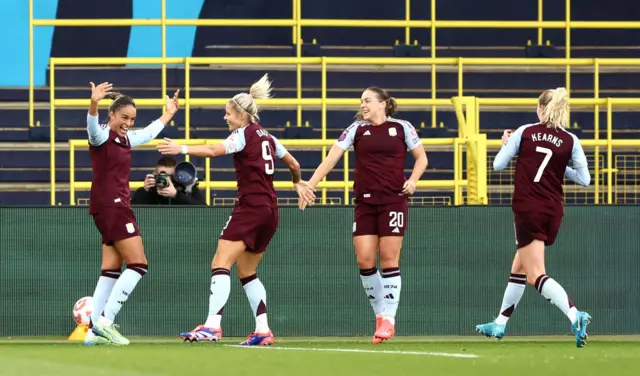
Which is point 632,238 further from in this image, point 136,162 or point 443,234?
point 136,162

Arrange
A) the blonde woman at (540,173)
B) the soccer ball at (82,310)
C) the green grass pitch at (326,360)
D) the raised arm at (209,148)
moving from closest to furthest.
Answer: the green grass pitch at (326,360)
the raised arm at (209,148)
the blonde woman at (540,173)
the soccer ball at (82,310)

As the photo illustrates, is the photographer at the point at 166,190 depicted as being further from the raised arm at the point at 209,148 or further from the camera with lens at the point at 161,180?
the raised arm at the point at 209,148

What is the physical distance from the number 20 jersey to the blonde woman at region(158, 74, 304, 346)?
5.85 ft

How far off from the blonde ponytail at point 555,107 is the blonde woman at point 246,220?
196cm

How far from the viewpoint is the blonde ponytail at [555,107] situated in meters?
10.4

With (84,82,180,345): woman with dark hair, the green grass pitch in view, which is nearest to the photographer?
(84,82,180,345): woman with dark hair

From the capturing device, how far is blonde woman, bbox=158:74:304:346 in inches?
411

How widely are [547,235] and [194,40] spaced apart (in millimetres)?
10227

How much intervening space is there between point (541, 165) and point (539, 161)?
3cm

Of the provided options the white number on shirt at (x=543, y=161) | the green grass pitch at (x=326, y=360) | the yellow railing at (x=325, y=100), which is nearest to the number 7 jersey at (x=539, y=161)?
the white number on shirt at (x=543, y=161)

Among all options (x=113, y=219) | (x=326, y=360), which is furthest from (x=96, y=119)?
(x=326, y=360)

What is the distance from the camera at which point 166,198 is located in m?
13.3

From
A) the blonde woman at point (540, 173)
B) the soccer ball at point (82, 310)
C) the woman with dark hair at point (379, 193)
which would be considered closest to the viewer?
the blonde woman at point (540, 173)

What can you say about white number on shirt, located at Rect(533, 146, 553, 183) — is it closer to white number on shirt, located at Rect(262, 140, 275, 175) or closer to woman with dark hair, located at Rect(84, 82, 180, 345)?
white number on shirt, located at Rect(262, 140, 275, 175)
